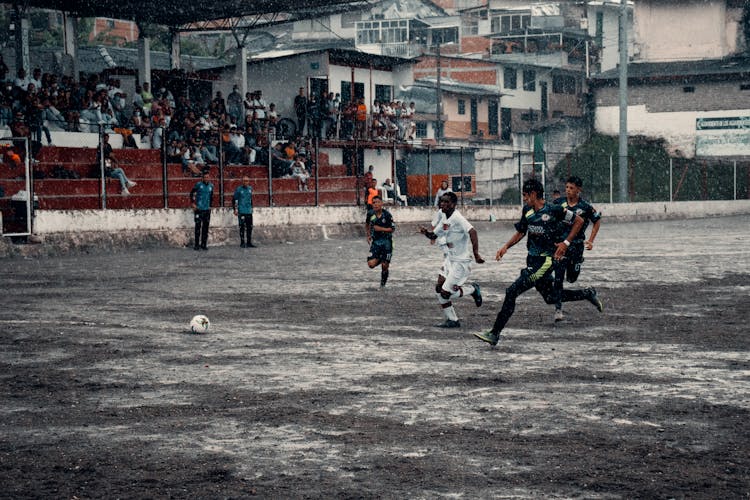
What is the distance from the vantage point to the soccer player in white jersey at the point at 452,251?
11.6 metres

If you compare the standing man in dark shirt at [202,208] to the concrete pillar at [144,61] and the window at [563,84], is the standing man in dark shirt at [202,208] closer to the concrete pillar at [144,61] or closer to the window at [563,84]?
the concrete pillar at [144,61]

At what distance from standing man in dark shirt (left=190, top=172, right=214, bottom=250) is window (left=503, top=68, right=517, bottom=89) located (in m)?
43.7

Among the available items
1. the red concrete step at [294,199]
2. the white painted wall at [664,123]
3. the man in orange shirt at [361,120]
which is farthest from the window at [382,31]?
the red concrete step at [294,199]

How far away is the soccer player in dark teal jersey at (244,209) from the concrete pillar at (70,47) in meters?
9.96

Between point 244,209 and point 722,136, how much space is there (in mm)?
42109

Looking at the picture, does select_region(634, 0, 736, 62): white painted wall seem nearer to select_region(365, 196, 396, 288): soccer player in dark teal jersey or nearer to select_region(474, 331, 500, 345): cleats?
select_region(365, 196, 396, 288): soccer player in dark teal jersey

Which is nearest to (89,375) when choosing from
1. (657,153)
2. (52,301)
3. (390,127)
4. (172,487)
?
(172,487)

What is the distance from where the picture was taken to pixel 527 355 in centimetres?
954

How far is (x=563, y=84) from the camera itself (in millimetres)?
70625

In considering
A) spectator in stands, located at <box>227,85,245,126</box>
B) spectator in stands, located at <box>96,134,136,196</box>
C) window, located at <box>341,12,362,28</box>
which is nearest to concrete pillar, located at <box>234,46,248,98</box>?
spectator in stands, located at <box>227,85,245,126</box>

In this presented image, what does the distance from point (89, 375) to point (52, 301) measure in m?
5.81

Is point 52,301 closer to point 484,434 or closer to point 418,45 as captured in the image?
point 484,434

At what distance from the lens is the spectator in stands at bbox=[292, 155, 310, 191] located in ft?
104

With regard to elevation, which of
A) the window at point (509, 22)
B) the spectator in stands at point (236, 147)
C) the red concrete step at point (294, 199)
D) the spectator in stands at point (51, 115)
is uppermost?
the window at point (509, 22)
